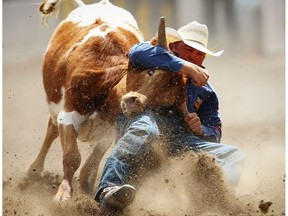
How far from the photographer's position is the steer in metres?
4.49

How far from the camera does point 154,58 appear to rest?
14.4ft

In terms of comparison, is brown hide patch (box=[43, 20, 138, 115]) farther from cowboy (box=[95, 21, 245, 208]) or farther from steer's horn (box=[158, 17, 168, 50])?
steer's horn (box=[158, 17, 168, 50])

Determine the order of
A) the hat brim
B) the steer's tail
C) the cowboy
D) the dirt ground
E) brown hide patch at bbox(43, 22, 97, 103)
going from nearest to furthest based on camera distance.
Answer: the cowboy < the dirt ground < the hat brim < brown hide patch at bbox(43, 22, 97, 103) < the steer's tail

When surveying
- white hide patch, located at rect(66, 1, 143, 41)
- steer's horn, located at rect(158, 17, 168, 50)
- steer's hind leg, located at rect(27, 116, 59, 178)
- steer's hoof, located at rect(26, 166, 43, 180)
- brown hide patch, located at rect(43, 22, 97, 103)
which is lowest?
steer's hoof, located at rect(26, 166, 43, 180)

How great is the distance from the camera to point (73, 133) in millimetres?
4766

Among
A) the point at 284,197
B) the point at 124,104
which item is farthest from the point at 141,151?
the point at 284,197

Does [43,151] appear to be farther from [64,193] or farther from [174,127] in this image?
[174,127]

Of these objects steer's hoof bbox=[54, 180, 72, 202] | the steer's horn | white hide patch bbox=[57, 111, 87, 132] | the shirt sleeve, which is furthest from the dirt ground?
the steer's horn

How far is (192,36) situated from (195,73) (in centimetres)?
48

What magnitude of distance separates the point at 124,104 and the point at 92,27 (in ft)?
3.30

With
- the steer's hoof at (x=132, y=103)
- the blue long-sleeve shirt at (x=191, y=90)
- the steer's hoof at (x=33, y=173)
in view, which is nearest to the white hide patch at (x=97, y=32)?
the blue long-sleeve shirt at (x=191, y=90)

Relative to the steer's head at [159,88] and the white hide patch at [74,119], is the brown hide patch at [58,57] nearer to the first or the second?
the white hide patch at [74,119]

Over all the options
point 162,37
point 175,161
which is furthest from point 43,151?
point 162,37

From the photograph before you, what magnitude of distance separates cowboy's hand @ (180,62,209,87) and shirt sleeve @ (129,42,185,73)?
3 centimetres
